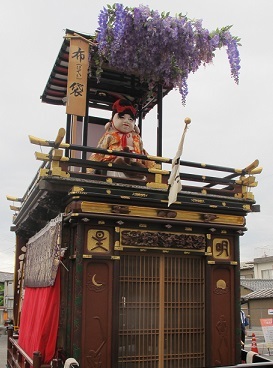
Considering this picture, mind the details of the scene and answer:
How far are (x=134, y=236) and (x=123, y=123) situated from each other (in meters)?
2.84

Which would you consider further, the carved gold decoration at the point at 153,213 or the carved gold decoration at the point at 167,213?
the carved gold decoration at the point at 167,213

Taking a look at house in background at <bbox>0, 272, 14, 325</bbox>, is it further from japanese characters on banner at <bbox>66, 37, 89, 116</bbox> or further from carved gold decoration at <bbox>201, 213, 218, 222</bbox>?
carved gold decoration at <bbox>201, 213, 218, 222</bbox>

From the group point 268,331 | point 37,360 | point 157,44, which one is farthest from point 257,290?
point 37,360

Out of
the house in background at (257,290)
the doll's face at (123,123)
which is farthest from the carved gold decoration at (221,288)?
the house in background at (257,290)

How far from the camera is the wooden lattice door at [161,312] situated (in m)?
7.41

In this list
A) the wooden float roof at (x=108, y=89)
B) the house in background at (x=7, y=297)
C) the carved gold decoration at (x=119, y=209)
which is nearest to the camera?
the carved gold decoration at (x=119, y=209)

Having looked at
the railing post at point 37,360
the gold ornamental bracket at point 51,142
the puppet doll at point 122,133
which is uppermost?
the puppet doll at point 122,133

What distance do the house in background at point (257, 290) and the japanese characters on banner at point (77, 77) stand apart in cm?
1823

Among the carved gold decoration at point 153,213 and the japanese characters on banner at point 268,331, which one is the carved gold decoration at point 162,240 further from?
the japanese characters on banner at point 268,331

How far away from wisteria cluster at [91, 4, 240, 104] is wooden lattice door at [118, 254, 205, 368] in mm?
3782

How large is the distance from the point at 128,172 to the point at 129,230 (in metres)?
1.16

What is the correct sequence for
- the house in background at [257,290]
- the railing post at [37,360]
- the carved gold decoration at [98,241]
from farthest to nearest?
the house in background at [257,290] < the carved gold decoration at [98,241] < the railing post at [37,360]

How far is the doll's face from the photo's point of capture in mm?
9305

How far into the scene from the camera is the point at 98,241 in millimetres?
7199
